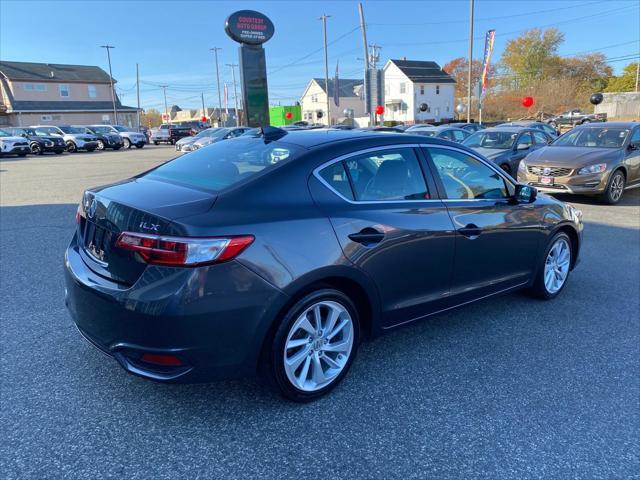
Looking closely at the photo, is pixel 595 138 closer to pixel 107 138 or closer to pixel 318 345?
pixel 318 345

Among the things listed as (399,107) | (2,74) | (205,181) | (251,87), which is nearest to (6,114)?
(2,74)

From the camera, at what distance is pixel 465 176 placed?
398 centimetres

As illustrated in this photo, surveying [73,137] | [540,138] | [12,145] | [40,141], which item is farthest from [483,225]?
[73,137]

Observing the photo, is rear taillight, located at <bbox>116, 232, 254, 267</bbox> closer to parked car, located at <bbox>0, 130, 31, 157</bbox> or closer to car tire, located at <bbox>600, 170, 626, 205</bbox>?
car tire, located at <bbox>600, 170, 626, 205</bbox>

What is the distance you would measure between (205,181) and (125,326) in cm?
104

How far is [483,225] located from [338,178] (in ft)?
4.66

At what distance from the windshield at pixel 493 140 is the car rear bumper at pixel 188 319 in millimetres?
11324

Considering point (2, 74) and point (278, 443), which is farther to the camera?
point (2, 74)

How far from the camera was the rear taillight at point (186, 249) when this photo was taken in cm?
A: 245

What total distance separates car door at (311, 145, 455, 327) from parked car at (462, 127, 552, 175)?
8853 mm

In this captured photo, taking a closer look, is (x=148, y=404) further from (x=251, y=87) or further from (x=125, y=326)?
(x=251, y=87)

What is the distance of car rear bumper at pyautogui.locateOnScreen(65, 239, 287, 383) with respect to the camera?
244 centimetres

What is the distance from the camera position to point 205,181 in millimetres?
3105

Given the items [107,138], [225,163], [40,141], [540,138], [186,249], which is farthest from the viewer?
[107,138]
